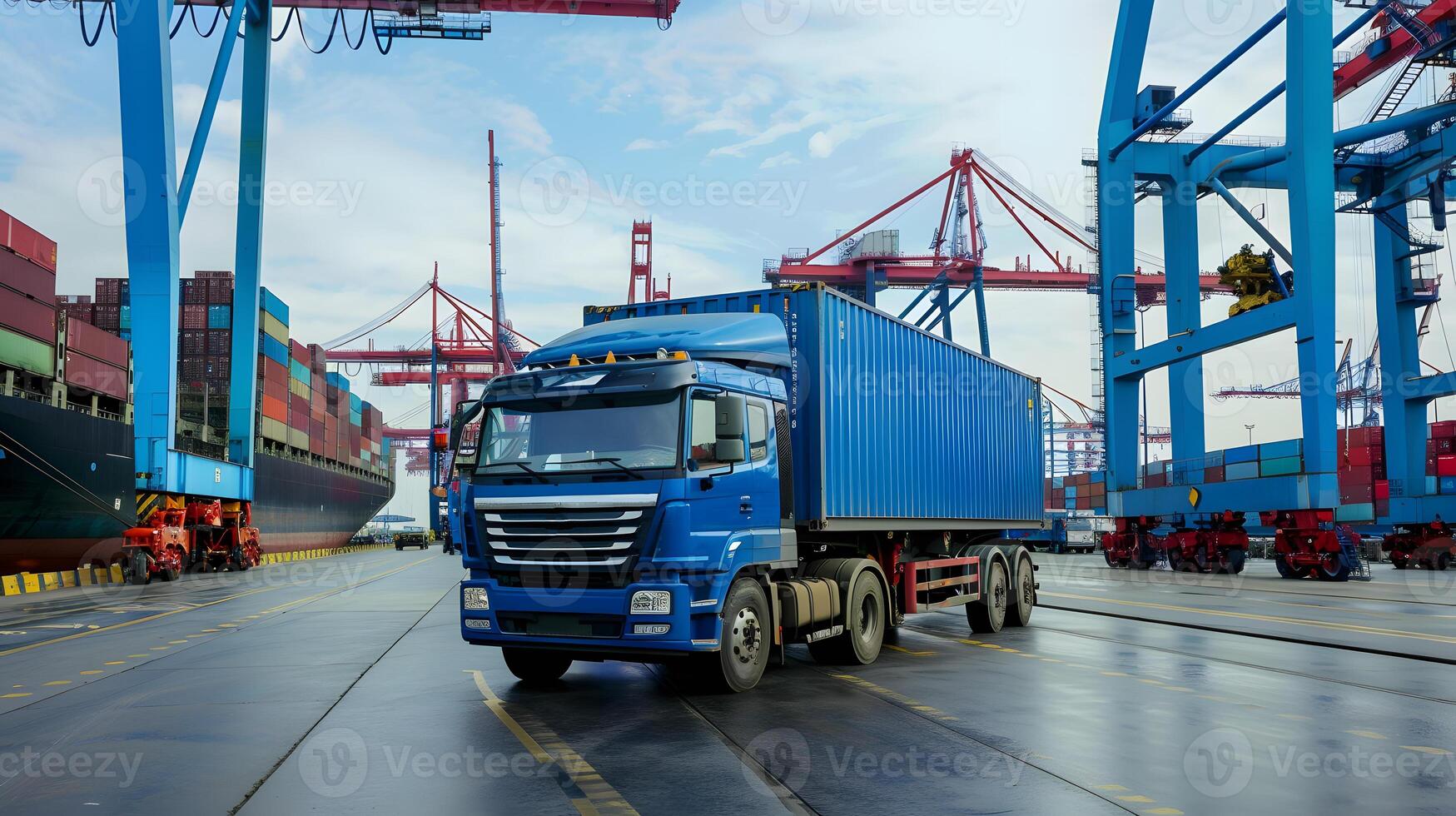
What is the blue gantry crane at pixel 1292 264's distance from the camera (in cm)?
2903

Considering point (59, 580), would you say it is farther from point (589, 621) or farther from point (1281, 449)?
point (1281, 449)

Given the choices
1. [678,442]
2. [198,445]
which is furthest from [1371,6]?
[198,445]

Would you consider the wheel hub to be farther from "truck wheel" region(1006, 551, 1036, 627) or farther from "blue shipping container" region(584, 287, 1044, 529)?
"truck wheel" region(1006, 551, 1036, 627)

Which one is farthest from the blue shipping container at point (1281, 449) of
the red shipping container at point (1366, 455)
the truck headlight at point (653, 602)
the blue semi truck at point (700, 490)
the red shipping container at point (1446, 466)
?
the truck headlight at point (653, 602)

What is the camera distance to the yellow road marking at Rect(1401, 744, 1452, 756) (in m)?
6.98

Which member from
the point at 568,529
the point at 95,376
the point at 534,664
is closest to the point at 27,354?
the point at 95,376

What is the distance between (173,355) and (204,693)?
2155cm

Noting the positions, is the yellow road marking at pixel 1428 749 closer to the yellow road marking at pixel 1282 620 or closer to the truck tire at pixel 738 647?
the truck tire at pixel 738 647

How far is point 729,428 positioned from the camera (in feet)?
29.2

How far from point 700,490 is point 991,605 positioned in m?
7.78

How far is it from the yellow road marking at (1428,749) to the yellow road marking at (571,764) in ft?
17.1

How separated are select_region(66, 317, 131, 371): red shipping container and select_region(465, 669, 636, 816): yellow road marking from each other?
24767mm

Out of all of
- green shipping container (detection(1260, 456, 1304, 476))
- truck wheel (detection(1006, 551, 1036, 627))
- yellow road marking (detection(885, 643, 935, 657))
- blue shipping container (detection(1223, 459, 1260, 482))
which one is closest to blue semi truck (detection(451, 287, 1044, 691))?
yellow road marking (detection(885, 643, 935, 657))

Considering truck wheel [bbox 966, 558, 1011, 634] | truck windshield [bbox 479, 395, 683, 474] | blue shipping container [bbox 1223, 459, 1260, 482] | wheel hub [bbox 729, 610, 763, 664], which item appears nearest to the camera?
truck windshield [bbox 479, 395, 683, 474]
